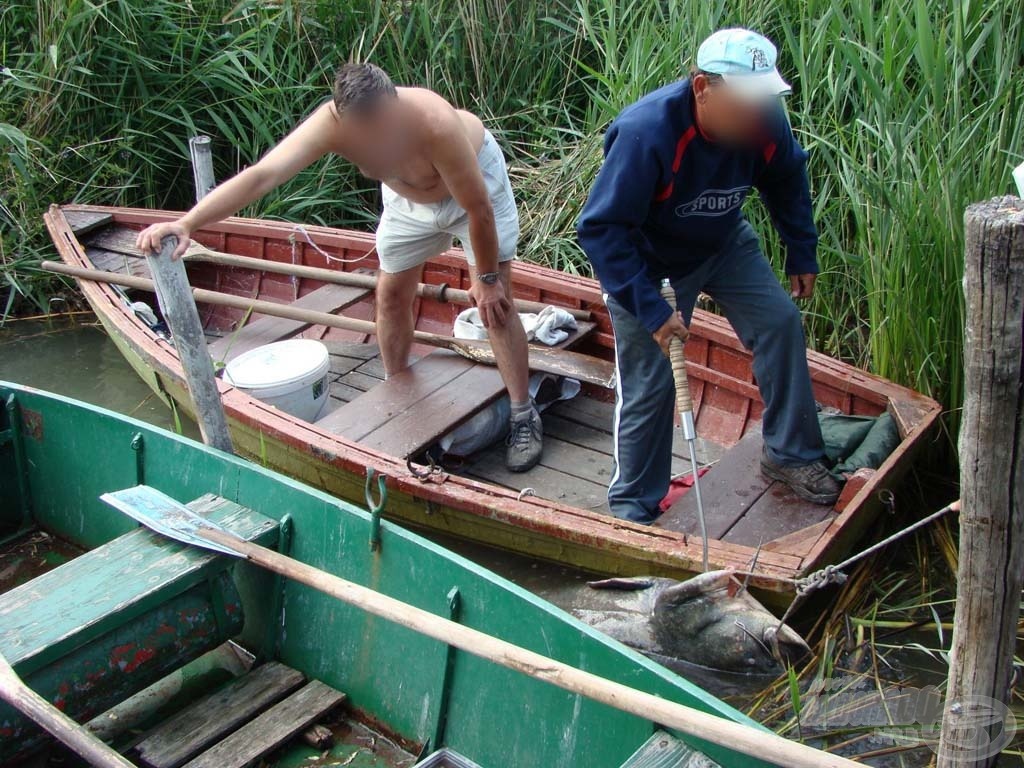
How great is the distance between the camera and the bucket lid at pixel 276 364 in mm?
4480

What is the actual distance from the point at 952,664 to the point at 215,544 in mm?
1869

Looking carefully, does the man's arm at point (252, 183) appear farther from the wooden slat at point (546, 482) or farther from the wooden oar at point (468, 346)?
the wooden slat at point (546, 482)

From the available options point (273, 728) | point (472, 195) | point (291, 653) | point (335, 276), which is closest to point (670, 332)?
point (472, 195)

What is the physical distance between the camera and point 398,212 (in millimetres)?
4242

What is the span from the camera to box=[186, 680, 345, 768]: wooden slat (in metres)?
2.73

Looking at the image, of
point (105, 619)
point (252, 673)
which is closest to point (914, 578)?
point (252, 673)

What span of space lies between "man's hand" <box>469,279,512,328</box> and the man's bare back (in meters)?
0.47

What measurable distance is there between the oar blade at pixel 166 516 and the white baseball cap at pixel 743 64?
6.19 ft

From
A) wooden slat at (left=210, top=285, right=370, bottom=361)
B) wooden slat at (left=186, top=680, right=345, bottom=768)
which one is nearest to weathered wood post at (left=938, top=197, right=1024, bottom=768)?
wooden slat at (left=186, top=680, right=345, bottom=768)

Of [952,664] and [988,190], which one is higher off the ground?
[988,190]

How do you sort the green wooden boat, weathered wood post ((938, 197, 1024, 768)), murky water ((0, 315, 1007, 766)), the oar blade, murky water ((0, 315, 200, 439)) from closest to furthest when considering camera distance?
weathered wood post ((938, 197, 1024, 768))
the green wooden boat
the oar blade
murky water ((0, 315, 1007, 766))
murky water ((0, 315, 200, 439))

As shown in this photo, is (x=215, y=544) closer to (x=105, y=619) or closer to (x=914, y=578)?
(x=105, y=619)

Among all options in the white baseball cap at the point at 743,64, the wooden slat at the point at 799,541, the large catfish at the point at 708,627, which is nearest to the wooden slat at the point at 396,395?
the large catfish at the point at 708,627

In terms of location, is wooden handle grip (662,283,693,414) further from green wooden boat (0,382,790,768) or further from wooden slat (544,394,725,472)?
wooden slat (544,394,725,472)
